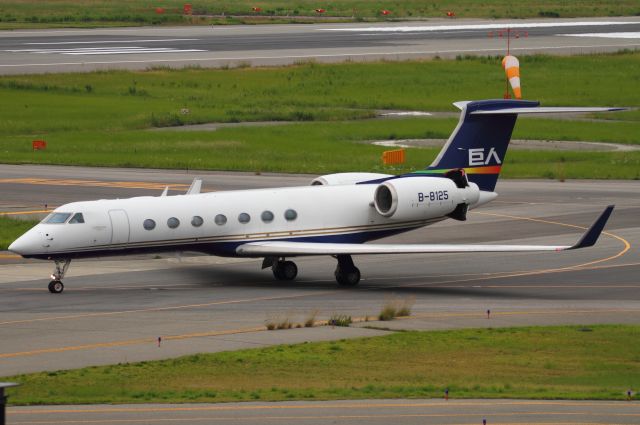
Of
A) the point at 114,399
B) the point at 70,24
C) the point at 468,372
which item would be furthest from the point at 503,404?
the point at 70,24

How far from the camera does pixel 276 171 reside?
62.6m

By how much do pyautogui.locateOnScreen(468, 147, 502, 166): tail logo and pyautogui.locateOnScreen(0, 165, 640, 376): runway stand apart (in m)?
3.25

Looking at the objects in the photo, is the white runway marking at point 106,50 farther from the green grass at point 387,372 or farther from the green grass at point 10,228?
the green grass at point 387,372

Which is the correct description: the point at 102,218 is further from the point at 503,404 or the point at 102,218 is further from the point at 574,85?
the point at 574,85

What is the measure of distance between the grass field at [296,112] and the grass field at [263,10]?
49.6 meters

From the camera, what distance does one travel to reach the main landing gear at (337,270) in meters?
38.0

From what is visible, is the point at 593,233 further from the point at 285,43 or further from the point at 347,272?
the point at 285,43

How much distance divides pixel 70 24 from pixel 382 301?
4356 inches

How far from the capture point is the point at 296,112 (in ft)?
268

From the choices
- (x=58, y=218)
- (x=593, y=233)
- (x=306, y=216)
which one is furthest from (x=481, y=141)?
(x=58, y=218)

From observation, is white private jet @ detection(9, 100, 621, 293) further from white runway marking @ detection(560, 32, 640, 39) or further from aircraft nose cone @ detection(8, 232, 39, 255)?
white runway marking @ detection(560, 32, 640, 39)

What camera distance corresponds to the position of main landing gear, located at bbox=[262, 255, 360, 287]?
38.0 meters

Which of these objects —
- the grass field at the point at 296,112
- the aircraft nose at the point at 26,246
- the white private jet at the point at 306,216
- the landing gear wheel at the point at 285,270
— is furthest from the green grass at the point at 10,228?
A: the grass field at the point at 296,112

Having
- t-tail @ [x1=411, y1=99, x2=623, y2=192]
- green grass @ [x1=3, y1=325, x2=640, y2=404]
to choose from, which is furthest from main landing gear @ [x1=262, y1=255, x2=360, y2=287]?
green grass @ [x1=3, y1=325, x2=640, y2=404]
